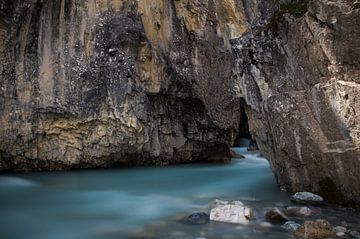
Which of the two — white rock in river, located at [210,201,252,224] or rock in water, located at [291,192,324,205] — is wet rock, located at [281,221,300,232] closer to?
white rock in river, located at [210,201,252,224]

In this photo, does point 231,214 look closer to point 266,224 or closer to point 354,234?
point 266,224

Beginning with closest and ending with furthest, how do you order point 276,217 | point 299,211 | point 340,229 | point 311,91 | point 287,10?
1. point 340,229
2. point 276,217
3. point 299,211
4. point 311,91
5. point 287,10

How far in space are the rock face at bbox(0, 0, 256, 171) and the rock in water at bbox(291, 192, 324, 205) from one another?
6.27m

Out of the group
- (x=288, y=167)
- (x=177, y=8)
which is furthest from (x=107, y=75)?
(x=288, y=167)

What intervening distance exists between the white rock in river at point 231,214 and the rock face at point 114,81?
282 inches

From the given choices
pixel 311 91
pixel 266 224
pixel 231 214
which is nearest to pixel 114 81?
pixel 311 91

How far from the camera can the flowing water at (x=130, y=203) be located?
6051 mm

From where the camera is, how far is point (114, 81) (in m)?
Result: 14.8

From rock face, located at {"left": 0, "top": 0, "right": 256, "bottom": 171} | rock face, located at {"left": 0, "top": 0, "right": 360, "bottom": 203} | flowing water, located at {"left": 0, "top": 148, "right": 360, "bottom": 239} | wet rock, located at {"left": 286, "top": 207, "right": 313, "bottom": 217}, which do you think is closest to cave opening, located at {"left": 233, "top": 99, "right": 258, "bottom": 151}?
rock face, located at {"left": 0, "top": 0, "right": 360, "bottom": 203}

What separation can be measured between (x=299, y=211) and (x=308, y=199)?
3.14 feet

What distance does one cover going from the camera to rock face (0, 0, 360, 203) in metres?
7.15

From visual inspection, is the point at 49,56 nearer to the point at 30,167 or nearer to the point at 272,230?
the point at 30,167

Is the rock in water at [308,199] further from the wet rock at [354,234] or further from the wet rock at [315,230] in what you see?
the wet rock at [354,234]

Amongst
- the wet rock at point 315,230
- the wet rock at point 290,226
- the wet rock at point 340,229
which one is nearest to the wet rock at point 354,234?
the wet rock at point 340,229
